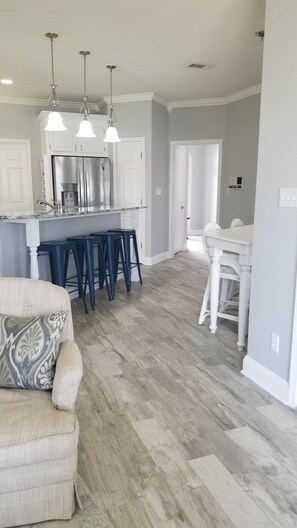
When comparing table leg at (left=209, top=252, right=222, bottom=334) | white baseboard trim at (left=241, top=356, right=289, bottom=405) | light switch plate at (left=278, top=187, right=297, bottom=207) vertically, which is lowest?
white baseboard trim at (left=241, top=356, right=289, bottom=405)

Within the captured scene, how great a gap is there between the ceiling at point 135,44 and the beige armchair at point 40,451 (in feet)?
10.0

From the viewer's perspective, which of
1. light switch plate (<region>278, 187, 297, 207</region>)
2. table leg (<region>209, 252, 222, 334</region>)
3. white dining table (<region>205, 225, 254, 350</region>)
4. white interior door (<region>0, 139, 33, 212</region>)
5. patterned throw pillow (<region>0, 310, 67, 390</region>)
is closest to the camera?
patterned throw pillow (<region>0, 310, 67, 390</region>)

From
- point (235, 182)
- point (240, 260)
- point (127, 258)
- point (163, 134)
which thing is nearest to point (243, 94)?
point (235, 182)

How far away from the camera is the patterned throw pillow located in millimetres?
1715

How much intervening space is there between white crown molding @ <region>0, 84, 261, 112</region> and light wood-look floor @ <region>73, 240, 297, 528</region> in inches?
159

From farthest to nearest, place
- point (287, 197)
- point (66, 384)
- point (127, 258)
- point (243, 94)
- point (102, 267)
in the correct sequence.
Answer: point (243, 94), point (127, 258), point (102, 267), point (287, 197), point (66, 384)

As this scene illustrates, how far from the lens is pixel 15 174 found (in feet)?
21.6

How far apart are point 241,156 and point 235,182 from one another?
0.42 meters

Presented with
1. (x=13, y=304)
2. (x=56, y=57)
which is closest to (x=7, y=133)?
(x=56, y=57)

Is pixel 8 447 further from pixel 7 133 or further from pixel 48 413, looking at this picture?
pixel 7 133

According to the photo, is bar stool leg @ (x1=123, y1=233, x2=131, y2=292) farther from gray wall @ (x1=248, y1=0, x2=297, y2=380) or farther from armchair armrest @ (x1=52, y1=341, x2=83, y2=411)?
armchair armrest @ (x1=52, y1=341, x2=83, y2=411)

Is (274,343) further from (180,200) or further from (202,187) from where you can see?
(202,187)

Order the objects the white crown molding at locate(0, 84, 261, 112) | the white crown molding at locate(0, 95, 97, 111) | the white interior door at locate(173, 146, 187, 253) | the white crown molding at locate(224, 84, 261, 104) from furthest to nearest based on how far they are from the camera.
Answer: the white interior door at locate(173, 146, 187, 253) < the white crown molding at locate(0, 95, 97, 111) < the white crown molding at locate(0, 84, 261, 112) < the white crown molding at locate(224, 84, 261, 104)

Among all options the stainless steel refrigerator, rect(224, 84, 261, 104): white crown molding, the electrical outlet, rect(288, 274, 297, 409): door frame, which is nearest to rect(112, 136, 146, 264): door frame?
the stainless steel refrigerator
